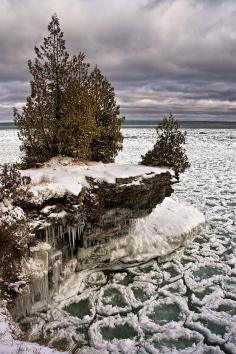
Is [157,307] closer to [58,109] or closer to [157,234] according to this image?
[157,234]

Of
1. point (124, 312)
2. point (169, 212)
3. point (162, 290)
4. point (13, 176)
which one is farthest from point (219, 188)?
point (13, 176)

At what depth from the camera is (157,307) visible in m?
10.6

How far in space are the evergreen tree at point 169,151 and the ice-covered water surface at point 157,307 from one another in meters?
3.28

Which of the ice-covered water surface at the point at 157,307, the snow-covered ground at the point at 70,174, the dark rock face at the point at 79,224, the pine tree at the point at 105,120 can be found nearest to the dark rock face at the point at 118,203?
the dark rock face at the point at 79,224

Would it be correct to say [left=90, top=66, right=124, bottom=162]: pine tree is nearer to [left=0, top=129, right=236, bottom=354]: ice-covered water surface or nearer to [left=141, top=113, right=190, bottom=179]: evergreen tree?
[left=141, top=113, right=190, bottom=179]: evergreen tree

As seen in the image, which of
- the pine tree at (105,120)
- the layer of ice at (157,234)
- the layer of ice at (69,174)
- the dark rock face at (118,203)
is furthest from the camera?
the pine tree at (105,120)

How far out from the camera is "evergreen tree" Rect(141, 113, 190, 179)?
1543cm

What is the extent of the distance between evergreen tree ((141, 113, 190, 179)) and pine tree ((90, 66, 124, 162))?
155 centimetres

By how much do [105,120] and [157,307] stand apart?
26.2 ft

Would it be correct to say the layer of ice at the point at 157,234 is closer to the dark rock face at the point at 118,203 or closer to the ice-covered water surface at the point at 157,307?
the ice-covered water surface at the point at 157,307

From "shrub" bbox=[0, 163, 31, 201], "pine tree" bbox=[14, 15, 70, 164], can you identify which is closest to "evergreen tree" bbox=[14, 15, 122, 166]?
"pine tree" bbox=[14, 15, 70, 164]

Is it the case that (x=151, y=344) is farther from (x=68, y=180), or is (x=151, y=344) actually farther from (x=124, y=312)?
(x=68, y=180)

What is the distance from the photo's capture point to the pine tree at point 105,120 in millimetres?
15188

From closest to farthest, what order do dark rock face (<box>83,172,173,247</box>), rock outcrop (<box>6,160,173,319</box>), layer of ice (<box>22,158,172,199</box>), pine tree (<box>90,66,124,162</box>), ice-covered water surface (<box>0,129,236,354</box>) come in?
ice-covered water surface (<box>0,129,236,354</box>), rock outcrop (<box>6,160,173,319</box>), layer of ice (<box>22,158,172,199</box>), dark rock face (<box>83,172,173,247</box>), pine tree (<box>90,66,124,162</box>)
